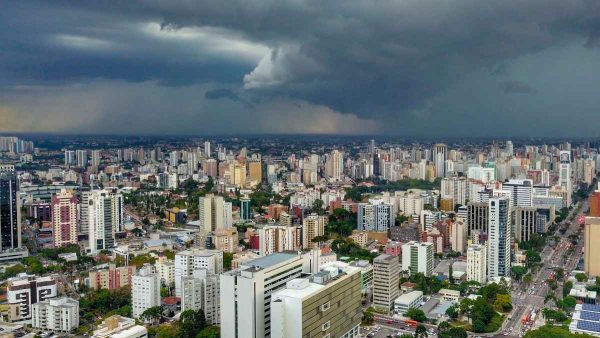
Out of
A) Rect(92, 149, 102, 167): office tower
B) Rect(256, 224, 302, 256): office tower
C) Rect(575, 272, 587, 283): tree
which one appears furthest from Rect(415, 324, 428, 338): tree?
Rect(92, 149, 102, 167): office tower

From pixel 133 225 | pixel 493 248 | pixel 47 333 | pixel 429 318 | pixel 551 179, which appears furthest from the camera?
pixel 551 179

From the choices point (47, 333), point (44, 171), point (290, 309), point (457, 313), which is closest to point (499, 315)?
point (457, 313)

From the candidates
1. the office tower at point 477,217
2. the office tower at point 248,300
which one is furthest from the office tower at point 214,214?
the office tower at point 248,300

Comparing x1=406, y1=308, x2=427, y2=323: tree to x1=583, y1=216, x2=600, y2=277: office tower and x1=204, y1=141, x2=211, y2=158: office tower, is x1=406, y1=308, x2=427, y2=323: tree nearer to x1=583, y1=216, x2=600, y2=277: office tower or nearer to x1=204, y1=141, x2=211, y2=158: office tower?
x1=583, y1=216, x2=600, y2=277: office tower

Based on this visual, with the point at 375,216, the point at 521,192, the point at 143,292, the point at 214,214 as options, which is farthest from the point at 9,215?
the point at 521,192

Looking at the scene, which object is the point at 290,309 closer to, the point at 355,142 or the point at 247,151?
the point at 355,142

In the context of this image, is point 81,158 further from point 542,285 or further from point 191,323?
point 542,285
